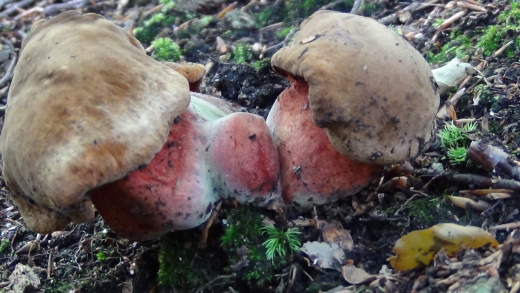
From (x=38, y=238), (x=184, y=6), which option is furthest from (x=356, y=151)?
(x=184, y=6)

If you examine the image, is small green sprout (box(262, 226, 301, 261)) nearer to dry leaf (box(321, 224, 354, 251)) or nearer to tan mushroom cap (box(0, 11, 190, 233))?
dry leaf (box(321, 224, 354, 251))

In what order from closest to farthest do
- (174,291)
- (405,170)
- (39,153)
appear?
(39,153)
(174,291)
(405,170)

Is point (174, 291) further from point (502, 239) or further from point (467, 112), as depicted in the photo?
point (467, 112)

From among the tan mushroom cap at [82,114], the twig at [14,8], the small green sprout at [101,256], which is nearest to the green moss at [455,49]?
the tan mushroom cap at [82,114]

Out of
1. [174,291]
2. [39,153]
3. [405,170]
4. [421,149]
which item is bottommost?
[174,291]

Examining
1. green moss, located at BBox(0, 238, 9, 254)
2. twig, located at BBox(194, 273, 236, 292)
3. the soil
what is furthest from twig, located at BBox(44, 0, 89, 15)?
twig, located at BBox(194, 273, 236, 292)
